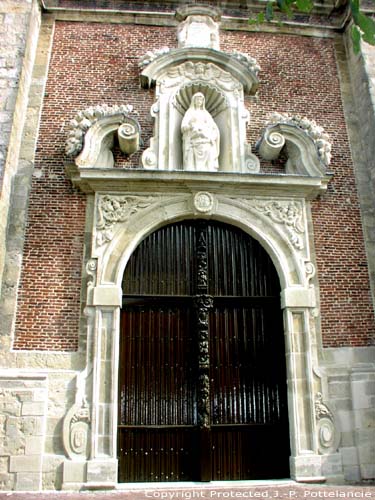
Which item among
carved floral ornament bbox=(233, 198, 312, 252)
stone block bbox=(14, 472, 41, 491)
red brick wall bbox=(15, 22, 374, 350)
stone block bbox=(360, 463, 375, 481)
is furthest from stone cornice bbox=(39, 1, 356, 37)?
stone block bbox=(14, 472, 41, 491)

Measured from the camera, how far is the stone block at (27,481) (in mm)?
6758

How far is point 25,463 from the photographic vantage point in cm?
682

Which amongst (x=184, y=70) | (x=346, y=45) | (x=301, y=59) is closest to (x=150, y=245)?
(x=184, y=70)

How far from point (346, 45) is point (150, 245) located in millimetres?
5851

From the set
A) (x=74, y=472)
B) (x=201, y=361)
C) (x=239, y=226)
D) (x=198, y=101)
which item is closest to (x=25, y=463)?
(x=74, y=472)

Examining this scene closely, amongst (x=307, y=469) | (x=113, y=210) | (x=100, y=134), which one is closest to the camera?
(x=307, y=469)

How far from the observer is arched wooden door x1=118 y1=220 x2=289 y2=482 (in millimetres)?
7457

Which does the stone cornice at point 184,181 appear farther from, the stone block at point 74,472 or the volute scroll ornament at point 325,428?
the stone block at point 74,472

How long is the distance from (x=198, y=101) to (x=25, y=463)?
6.32 m

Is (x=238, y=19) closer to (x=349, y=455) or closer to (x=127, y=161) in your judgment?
(x=127, y=161)

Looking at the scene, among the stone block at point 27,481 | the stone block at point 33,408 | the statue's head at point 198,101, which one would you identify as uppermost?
the statue's head at point 198,101

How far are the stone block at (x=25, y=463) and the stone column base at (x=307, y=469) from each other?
11.5 ft

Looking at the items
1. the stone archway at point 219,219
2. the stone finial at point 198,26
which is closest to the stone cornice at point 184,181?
the stone archway at point 219,219

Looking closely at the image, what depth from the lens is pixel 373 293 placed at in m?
8.35
